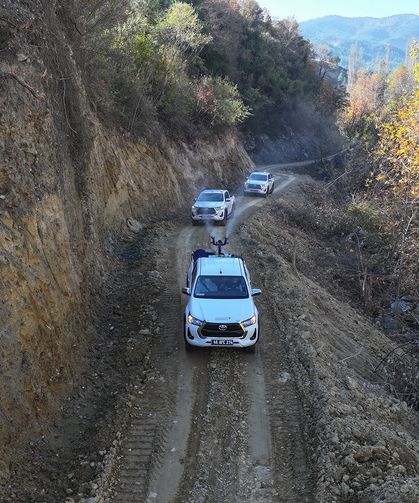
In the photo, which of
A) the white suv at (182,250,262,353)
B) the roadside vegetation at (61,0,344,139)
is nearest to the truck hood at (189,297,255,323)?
the white suv at (182,250,262,353)

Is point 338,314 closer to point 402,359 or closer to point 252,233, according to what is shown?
point 402,359

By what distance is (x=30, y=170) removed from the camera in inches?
369

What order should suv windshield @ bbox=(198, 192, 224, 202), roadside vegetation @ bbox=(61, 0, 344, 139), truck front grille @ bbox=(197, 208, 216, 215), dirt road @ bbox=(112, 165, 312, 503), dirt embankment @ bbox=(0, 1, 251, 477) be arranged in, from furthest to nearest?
1. suv windshield @ bbox=(198, 192, 224, 202)
2. truck front grille @ bbox=(197, 208, 216, 215)
3. roadside vegetation @ bbox=(61, 0, 344, 139)
4. dirt embankment @ bbox=(0, 1, 251, 477)
5. dirt road @ bbox=(112, 165, 312, 503)

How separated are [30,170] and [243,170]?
109 ft

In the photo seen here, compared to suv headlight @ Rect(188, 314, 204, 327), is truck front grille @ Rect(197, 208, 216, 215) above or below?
below

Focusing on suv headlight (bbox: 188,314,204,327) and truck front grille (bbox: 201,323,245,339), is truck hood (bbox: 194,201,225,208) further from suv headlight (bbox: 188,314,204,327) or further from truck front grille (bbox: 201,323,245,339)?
truck front grille (bbox: 201,323,245,339)

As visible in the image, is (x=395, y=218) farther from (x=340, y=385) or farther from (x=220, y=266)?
(x=340, y=385)

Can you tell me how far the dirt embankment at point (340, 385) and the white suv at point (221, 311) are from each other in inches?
52.5

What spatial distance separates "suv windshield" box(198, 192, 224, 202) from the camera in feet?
76.5

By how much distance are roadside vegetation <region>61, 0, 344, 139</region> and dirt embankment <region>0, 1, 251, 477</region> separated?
4.71m

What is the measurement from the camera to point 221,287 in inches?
451

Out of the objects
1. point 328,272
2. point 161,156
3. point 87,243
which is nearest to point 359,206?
point 328,272

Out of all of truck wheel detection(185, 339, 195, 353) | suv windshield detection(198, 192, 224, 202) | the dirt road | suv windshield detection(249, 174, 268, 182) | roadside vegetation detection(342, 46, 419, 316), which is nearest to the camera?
the dirt road

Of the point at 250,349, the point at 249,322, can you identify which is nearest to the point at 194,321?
the point at 249,322
